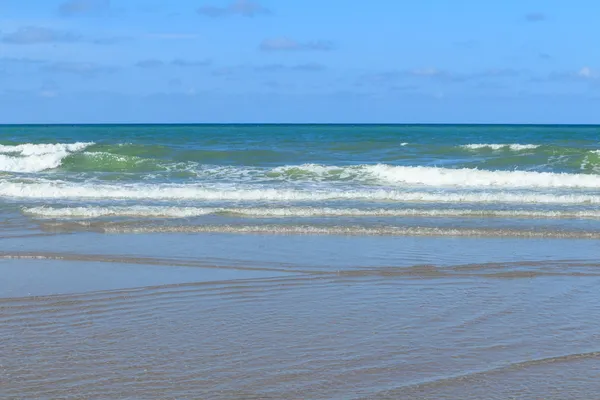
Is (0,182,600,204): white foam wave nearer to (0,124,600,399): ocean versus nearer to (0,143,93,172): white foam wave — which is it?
(0,124,600,399): ocean

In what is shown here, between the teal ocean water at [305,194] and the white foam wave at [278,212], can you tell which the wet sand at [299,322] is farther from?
the white foam wave at [278,212]

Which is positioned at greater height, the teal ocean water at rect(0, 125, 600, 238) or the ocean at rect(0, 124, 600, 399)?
the teal ocean water at rect(0, 125, 600, 238)

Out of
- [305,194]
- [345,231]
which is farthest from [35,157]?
[345,231]

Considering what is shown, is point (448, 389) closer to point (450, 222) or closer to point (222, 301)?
point (222, 301)

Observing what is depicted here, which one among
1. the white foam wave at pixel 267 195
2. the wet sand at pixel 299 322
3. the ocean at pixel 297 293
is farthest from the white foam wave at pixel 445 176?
the wet sand at pixel 299 322

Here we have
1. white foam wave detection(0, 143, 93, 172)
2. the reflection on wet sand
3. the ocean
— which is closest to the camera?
the reflection on wet sand

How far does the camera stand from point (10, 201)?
17.0 meters

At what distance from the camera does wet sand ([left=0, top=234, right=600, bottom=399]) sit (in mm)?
5246

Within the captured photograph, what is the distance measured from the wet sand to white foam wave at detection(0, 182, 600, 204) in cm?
617

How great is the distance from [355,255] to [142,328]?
429cm

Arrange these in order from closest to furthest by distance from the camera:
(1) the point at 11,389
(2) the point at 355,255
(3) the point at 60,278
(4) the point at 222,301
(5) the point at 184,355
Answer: (1) the point at 11,389
(5) the point at 184,355
(4) the point at 222,301
(3) the point at 60,278
(2) the point at 355,255

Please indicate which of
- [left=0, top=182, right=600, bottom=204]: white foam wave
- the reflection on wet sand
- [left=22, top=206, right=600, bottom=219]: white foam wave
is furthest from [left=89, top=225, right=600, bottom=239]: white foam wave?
[left=0, top=182, right=600, bottom=204]: white foam wave

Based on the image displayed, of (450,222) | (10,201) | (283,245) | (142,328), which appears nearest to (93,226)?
(283,245)

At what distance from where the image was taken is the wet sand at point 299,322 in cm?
525
